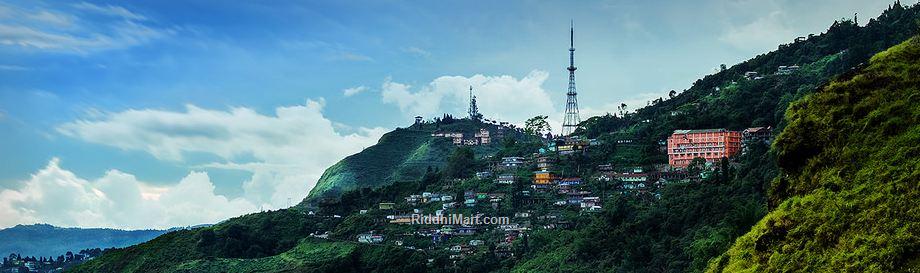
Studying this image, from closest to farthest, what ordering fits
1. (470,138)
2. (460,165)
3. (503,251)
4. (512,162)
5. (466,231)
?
(503,251)
(466,231)
(512,162)
(460,165)
(470,138)

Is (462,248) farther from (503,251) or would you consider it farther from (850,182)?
(850,182)

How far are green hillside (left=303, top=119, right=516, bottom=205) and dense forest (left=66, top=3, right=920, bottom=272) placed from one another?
1.26m

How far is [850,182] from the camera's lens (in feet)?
37.2

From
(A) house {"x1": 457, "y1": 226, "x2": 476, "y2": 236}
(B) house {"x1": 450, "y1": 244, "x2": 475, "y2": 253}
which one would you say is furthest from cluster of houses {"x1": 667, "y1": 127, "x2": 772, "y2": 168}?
(B) house {"x1": 450, "y1": 244, "x2": 475, "y2": 253}

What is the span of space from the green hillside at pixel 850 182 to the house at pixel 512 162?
69.4 metres

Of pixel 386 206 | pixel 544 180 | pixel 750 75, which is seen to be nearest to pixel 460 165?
pixel 386 206

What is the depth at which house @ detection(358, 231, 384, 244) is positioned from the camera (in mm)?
70750

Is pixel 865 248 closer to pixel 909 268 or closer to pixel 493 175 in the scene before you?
pixel 909 268

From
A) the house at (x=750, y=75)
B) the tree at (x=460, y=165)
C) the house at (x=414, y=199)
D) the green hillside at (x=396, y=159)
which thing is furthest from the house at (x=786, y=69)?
the green hillside at (x=396, y=159)

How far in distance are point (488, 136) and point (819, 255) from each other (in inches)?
4472

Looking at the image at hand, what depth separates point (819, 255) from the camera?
35.0ft

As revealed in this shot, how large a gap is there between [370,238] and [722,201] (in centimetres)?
3199

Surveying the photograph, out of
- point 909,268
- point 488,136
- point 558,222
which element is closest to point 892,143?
point 909,268

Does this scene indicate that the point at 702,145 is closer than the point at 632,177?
Yes
